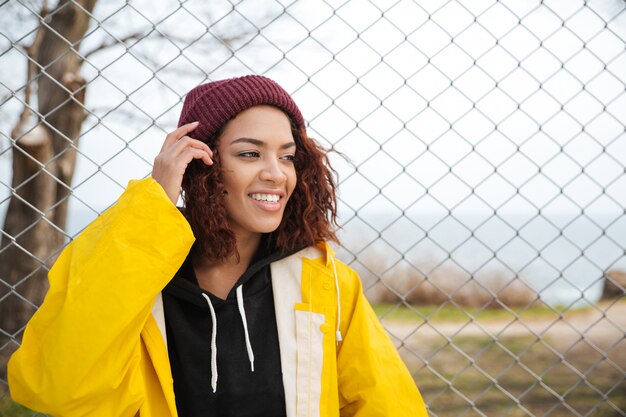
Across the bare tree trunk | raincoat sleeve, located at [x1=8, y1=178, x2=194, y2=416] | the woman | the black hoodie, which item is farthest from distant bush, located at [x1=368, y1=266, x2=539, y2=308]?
raincoat sleeve, located at [x1=8, y1=178, x2=194, y2=416]

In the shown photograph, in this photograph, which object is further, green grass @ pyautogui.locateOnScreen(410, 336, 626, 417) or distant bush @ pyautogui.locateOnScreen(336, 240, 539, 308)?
distant bush @ pyautogui.locateOnScreen(336, 240, 539, 308)

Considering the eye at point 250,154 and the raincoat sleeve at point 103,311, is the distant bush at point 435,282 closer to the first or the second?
the eye at point 250,154

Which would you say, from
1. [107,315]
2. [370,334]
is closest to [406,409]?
[370,334]

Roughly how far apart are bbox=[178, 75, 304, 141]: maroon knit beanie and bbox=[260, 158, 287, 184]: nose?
18 cm

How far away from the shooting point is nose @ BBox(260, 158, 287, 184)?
161 cm

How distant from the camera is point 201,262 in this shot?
5.63ft

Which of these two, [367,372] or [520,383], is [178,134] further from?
[520,383]

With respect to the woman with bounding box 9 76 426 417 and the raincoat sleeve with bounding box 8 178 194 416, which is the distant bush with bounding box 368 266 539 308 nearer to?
the woman with bounding box 9 76 426 417

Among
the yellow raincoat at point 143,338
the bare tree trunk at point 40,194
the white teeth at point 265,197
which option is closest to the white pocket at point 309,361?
the yellow raincoat at point 143,338

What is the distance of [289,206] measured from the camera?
1.84 m

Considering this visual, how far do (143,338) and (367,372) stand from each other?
66cm

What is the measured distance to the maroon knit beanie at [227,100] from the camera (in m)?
1.61

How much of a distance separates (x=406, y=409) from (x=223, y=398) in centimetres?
54

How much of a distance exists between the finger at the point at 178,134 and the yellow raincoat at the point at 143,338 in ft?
0.63
